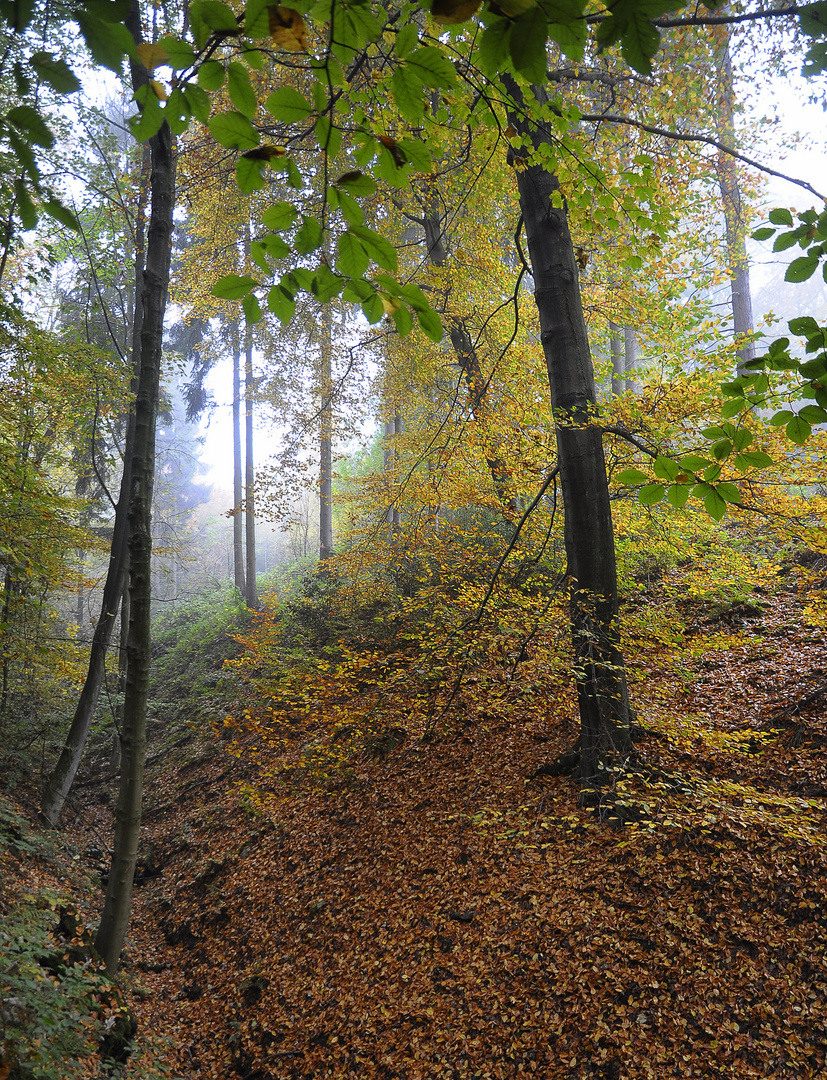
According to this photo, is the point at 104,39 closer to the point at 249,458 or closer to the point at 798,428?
the point at 798,428

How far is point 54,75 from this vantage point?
99 centimetres

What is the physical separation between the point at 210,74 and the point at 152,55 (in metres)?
0.14

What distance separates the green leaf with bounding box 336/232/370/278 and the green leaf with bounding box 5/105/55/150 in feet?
2.05

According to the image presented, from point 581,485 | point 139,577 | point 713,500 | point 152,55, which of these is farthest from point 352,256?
point 581,485

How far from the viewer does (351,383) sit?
37.6 ft

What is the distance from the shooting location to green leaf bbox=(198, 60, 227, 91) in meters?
1.08

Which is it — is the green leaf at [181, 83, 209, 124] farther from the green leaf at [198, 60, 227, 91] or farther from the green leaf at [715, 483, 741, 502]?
the green leaf at [715, 483, 741, 502]

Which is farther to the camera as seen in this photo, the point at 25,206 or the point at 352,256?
the point at 25,206

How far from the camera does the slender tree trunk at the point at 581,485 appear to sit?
4.25 m

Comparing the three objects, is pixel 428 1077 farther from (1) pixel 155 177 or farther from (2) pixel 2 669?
(2) pixel 2 669

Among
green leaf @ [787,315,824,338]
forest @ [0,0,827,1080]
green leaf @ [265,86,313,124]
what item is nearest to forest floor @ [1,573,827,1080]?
forest @ [0,0,827,1080]

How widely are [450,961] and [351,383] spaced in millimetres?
10083

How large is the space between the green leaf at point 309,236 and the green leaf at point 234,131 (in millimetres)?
168

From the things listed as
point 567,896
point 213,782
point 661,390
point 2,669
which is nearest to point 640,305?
point 661,390
